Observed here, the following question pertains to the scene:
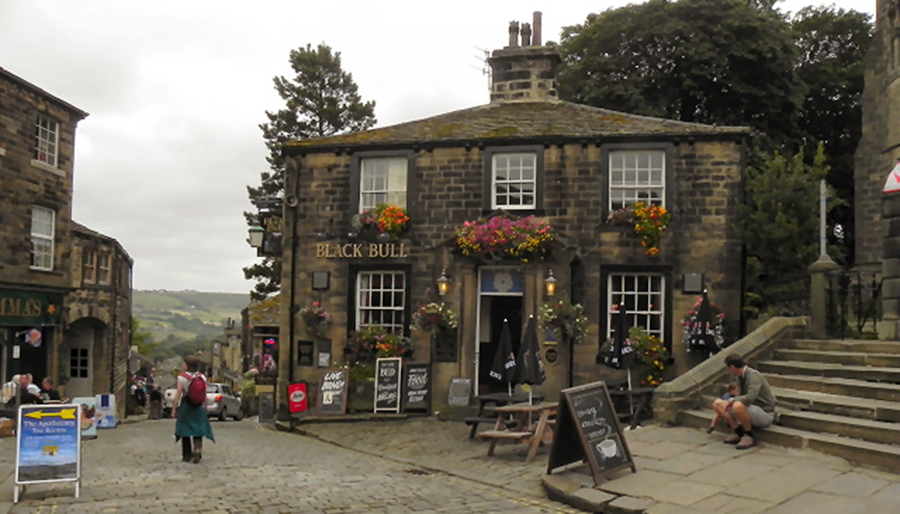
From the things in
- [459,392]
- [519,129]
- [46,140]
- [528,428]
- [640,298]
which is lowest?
[459,392]

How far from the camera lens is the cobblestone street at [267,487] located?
8.27 metres

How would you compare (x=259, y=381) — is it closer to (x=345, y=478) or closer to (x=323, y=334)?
(x=323, y=334)

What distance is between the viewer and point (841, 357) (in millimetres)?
11570

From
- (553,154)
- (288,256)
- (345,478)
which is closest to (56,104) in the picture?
(288,256)

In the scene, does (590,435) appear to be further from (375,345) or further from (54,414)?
(375,345)

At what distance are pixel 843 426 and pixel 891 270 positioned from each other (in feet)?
12.7

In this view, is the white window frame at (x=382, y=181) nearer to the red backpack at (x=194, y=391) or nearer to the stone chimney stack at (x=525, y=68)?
the stone chimney stack at (x=525, y=68)

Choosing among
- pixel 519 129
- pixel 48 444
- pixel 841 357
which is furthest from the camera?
pixel 519 129

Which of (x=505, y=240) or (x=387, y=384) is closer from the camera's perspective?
(x=505, y=240)

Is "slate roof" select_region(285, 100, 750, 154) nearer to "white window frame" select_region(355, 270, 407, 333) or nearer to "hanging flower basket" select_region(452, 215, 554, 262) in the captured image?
"hanging flower basket" select_region(452, 215, 554, 262)

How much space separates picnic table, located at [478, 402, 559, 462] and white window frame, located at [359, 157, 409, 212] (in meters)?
7.17

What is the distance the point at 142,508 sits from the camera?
26.5ft

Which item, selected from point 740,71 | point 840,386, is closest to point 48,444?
point 840,386

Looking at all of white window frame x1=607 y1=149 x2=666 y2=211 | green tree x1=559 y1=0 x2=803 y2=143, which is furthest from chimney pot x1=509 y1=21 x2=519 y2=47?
green tree x1=559 y1=0 x2=803 y2=143
